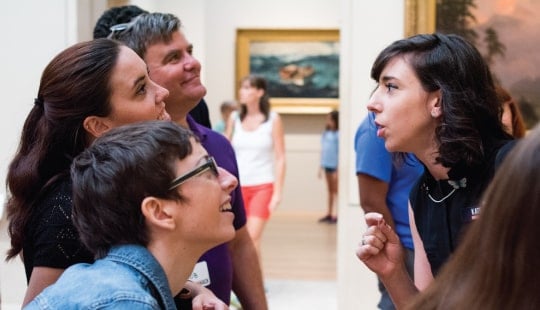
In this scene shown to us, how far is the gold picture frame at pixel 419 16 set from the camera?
20.3ft

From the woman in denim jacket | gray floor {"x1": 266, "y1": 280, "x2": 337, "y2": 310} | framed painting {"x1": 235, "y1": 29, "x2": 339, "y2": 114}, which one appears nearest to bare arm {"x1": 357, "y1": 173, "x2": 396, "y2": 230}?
the woman in denim jacket

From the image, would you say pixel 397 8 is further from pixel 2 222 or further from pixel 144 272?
pixel 144 272

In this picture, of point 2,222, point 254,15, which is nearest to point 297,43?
point 254,15

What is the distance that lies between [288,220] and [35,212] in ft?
43.0

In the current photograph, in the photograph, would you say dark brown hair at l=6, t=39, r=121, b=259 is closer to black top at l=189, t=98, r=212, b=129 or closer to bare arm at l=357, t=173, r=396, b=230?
black top at l=189, t=98, r=212, b=129

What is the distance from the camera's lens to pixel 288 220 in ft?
50.0

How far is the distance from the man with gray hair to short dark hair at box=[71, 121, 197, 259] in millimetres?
1004

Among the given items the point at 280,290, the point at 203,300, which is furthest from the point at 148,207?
the point at 280,290

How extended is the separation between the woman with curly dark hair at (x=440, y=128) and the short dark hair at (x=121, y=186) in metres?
0.88

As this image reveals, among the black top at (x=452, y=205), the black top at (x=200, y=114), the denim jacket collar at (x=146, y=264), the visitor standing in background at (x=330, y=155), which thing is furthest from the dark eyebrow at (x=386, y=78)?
the visitor standing in background at (x=330, y=155)

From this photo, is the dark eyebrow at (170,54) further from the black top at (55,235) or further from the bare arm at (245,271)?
the black top at (55,235)

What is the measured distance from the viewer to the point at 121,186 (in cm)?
190

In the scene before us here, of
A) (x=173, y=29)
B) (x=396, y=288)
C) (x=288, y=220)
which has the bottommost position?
(x=288, y=220)

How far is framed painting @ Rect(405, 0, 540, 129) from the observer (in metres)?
6.44
